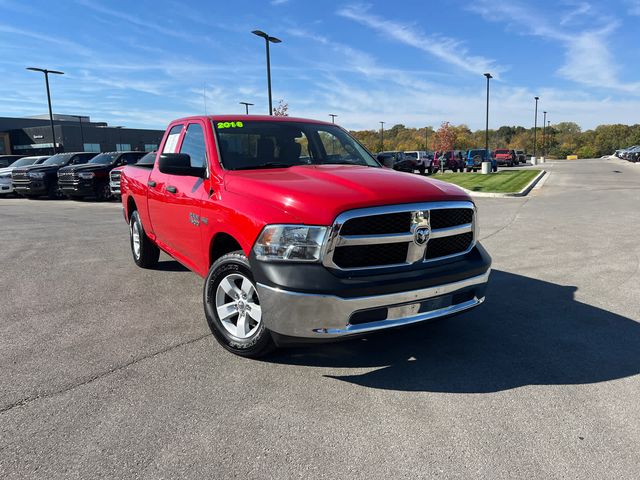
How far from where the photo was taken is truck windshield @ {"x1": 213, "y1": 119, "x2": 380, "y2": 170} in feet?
14.1

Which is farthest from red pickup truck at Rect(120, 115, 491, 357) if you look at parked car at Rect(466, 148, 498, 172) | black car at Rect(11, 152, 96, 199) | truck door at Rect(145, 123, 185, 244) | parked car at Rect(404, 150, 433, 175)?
parked car at Rect(466, 148, 498, 172)

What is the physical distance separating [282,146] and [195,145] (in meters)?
0.86

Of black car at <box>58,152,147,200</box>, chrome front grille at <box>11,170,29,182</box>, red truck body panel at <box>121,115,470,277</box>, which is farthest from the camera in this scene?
chrome front grille at <box>11,170,29,182</box>

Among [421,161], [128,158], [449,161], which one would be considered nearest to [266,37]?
[128,158]

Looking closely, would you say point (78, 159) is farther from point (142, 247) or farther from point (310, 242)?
point (310, 242)

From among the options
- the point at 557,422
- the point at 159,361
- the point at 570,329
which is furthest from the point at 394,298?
the point at 570,329

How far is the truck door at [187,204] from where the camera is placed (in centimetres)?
429

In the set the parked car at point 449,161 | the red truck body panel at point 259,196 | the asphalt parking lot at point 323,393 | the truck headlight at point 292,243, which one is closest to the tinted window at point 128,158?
the asphalt parking lot at point 323,393

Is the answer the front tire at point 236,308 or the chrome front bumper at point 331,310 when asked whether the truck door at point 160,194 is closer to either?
the front tire at point 236,308

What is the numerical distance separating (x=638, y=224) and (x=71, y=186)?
17887 millimetres

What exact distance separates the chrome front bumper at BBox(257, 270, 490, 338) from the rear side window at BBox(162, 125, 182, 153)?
270 cm

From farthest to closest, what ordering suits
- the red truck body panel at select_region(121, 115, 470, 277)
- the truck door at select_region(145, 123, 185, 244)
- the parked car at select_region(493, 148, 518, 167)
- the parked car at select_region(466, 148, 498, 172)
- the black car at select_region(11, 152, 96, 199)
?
1. the parked car at select_region(493, 148, 518, 167)
2. the parked car at select_region(466, 148, 498, 172)
3. the black car at select_region(11, 152, 96, 199)
4. the truck door at select_region(145, 123, 185, 244)
5. the red truck body panel at select_region(121, 115, 470, 277)

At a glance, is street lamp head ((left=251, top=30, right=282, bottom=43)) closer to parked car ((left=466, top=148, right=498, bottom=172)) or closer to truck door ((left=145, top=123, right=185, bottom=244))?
truck door ((left=145, top=123, right=185, bottom=244))

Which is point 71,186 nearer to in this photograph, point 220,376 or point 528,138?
point 220,376
